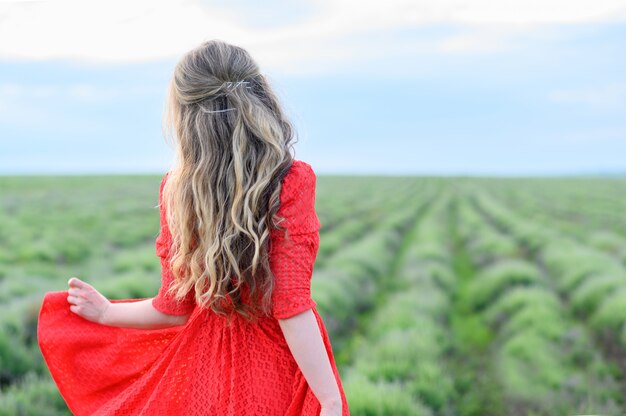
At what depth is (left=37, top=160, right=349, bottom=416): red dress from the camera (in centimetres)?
181

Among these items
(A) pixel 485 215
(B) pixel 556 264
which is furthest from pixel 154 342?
(A) pixel 485 215

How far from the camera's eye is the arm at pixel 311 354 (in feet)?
5.95

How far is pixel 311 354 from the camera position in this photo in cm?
181

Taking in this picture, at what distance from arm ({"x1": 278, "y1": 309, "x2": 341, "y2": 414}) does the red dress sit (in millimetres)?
34

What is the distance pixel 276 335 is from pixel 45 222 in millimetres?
15596

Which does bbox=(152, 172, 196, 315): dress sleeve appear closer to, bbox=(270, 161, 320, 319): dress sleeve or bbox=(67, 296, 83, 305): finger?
bbox=(67, 296, 83, 305): finger

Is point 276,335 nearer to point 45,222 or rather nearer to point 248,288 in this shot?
point 248,288

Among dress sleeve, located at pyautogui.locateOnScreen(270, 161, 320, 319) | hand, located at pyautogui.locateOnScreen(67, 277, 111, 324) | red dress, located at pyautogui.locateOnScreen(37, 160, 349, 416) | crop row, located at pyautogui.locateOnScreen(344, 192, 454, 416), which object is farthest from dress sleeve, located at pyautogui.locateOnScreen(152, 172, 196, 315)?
crop row, located at pyautogui.locateOnScreen(344, 192, 454, 416)

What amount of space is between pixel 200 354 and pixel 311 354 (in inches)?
14.1

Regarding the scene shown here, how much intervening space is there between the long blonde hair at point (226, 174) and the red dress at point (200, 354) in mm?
62

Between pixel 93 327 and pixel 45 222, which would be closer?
pixel 93 327

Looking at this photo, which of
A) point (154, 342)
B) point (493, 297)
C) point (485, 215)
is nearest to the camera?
point (154, 342)

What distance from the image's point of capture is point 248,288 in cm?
190

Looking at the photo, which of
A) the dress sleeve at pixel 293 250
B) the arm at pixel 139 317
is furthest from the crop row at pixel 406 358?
the dress sleeve at pixel 293 250
